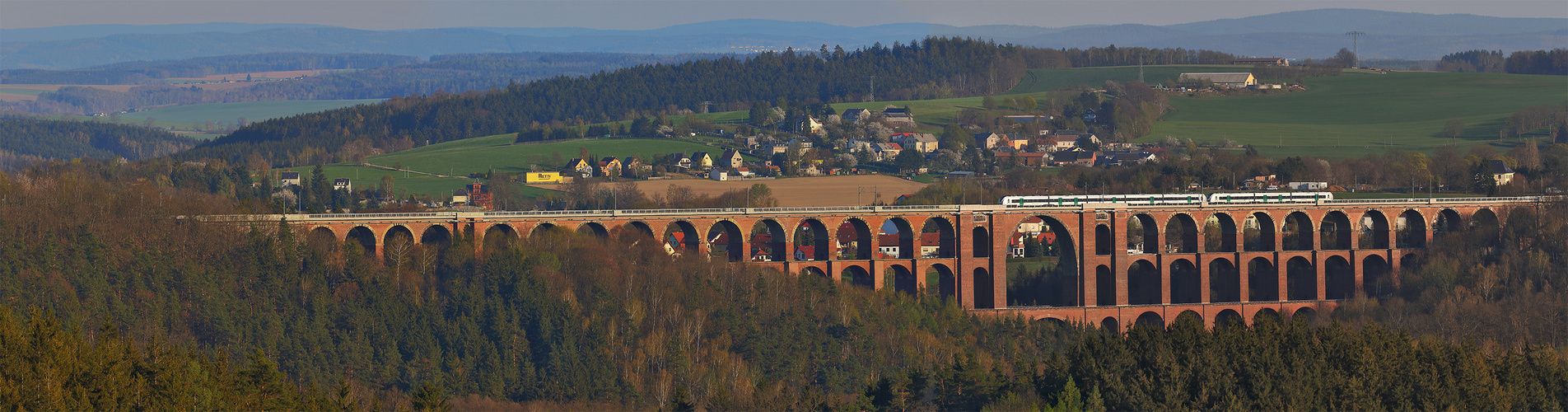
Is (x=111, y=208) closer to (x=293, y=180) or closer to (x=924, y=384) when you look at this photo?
(x=924, y=384)

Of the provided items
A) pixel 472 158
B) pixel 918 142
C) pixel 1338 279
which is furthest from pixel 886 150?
pixel 1338 279

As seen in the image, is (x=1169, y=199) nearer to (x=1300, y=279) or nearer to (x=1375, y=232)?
(x=1300, y=279)

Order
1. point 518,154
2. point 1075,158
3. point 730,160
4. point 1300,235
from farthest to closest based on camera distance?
point 518,154, point 1075,158, point 730,160, point 1300,235

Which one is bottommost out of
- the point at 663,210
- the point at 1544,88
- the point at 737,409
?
the point at 737,409

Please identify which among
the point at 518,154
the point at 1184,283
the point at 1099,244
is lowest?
the point at 1184,283

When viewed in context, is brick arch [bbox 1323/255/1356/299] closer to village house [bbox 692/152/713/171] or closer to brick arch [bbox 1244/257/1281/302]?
brick arch [bbox 1244/257/1281/302]

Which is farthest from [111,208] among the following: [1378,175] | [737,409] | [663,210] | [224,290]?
[1378,175]
